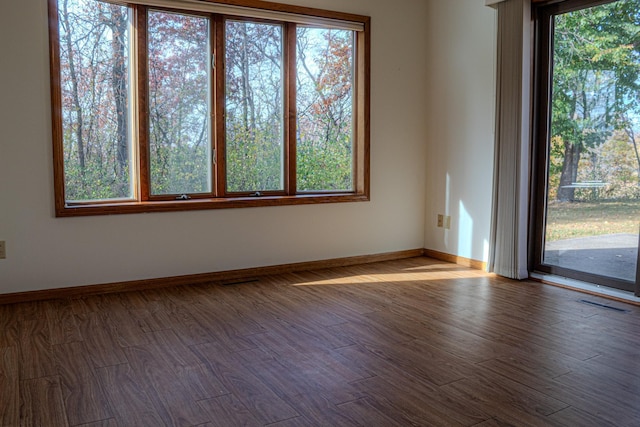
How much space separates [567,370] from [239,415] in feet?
4.97

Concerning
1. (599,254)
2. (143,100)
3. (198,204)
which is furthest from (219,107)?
(599,254)

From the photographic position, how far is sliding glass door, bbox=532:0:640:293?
3.63m

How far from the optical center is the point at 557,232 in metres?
4.12

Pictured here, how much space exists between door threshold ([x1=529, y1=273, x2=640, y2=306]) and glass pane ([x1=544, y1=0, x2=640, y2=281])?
102 millimetres

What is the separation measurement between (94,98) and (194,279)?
1491mm

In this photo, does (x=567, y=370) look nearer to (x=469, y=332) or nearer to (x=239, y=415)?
(x=469, y=332)

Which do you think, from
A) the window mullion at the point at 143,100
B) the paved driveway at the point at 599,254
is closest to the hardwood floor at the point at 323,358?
the paved driveway at the point at 599,254

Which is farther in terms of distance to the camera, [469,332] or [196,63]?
[196,63]

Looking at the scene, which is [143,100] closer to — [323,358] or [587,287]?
[323,358]

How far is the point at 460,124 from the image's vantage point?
4754mm

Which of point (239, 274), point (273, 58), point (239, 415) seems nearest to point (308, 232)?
point (239, 274)

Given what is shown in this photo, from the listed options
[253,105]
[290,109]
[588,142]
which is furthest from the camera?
[290,109]

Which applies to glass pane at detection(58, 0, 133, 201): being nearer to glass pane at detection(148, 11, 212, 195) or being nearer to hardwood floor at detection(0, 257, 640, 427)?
glass pane at detection(148, 11, 212, 195)

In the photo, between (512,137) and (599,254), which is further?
(512,137)
